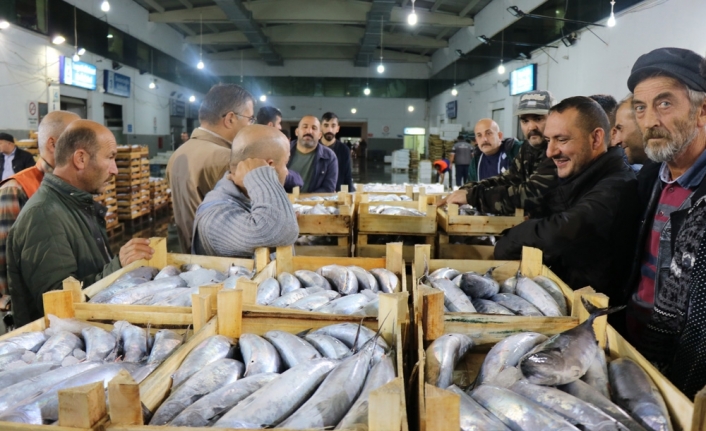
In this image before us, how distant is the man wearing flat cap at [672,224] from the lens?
1727 mm

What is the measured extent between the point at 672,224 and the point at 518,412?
1.19 metres

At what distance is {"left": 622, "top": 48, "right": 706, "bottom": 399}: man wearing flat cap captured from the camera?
1727mm

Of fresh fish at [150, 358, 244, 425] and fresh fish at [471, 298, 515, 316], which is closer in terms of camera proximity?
fresh fish at [150, 358, 244, 425]

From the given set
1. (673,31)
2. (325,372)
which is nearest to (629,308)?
(325,372)

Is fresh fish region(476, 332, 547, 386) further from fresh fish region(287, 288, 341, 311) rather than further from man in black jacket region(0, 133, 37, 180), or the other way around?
man in black jacket region(0, 133, 37, 180)

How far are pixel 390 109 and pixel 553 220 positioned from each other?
27.9m

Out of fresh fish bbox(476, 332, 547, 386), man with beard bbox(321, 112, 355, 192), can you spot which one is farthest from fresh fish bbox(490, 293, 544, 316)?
man with beard bbox(321, 112, 355, 192)

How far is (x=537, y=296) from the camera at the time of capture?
84.5 inches

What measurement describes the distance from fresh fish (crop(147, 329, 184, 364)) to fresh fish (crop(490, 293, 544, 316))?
132 centimetres

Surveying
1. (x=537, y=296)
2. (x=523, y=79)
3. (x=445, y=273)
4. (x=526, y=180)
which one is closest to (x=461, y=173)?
(x=523, y=79)

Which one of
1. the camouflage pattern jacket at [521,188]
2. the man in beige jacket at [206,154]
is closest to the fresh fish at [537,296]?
the camouflage pattern jacket at [521,188]

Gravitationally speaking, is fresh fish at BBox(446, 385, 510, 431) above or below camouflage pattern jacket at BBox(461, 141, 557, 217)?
below

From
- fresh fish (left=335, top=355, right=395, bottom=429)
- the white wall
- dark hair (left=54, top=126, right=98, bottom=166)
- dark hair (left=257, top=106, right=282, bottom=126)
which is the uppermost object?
the white wall

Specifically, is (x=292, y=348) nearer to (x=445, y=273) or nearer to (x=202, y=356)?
(x=202, y=356)
